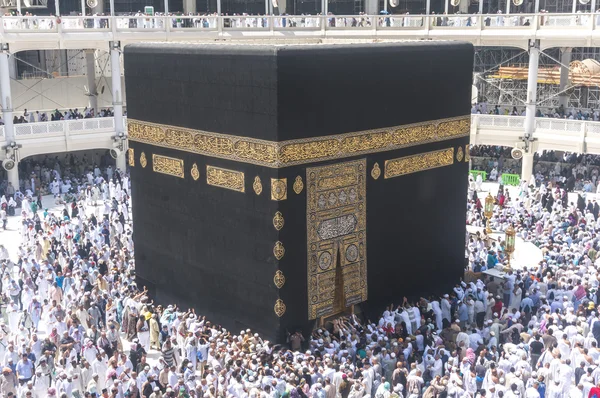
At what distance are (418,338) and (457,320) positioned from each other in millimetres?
1128

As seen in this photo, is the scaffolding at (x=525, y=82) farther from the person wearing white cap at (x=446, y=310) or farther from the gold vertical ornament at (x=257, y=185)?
the gold vertical ornament at (x=257, y=185)

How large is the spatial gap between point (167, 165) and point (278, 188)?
3.20 metres

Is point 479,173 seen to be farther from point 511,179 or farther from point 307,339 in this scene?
point 307,339

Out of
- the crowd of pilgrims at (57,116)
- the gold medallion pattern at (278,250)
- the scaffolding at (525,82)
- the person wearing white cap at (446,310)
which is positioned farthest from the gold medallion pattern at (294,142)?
the scaffolding at (525,82)

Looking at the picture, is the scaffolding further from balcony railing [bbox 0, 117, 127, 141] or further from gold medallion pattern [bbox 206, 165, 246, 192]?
gold medallion pattern [bbox 206, 165, 246, 192]

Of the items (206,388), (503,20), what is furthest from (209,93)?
(503,20)

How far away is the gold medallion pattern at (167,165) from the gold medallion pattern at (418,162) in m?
3.92

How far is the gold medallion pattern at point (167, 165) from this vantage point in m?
14.4

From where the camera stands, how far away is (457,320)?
44.7 ft

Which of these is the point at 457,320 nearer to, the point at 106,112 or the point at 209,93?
the point at 209,93

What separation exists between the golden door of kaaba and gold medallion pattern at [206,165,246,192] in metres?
1.21

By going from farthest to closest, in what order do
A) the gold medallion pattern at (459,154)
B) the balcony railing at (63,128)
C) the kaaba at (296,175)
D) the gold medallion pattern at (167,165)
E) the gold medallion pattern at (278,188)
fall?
1. the balcony railing at (63,128)
2. the gold medallion pattern at (459,154)
3. the gold medallion pattern at (167,165)
4. the kaaba at (296,175)
5. the gold medallion pattern at (278,188)

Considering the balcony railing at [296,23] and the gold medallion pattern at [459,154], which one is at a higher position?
the balcony railing at [296,23]

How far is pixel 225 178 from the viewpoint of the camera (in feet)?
44.0
